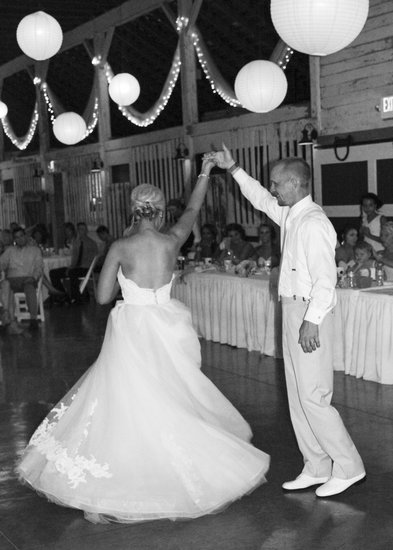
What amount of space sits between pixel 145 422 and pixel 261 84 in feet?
15.7

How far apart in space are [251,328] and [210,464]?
385 centimetres

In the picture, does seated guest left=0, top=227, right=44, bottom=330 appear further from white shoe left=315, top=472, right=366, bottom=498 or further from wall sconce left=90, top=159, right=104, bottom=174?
white shoe left=315, top=472, right=366, bottom=498

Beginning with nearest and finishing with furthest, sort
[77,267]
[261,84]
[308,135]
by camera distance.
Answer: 1. [261,84]
2. [308,135]
3. [77,267]

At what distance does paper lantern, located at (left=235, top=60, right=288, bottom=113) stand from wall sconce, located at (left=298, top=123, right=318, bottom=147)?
1363 mm

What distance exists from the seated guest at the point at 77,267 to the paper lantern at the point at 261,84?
4.54 m

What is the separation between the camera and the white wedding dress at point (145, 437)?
3.43 metres

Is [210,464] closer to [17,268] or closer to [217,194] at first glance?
[17,268]

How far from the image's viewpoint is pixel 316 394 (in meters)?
3.53

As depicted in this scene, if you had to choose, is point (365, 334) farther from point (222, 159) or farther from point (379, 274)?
point (222, 159)

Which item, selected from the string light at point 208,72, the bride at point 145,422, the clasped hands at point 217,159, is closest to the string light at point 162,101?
the string light at point 208,72

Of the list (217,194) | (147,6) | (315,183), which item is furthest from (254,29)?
(315,183)

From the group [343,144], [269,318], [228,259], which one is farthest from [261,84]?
[269,318]

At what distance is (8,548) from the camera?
331cm

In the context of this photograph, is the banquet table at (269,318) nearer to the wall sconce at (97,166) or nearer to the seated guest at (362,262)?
the seated guest at (362,262)
